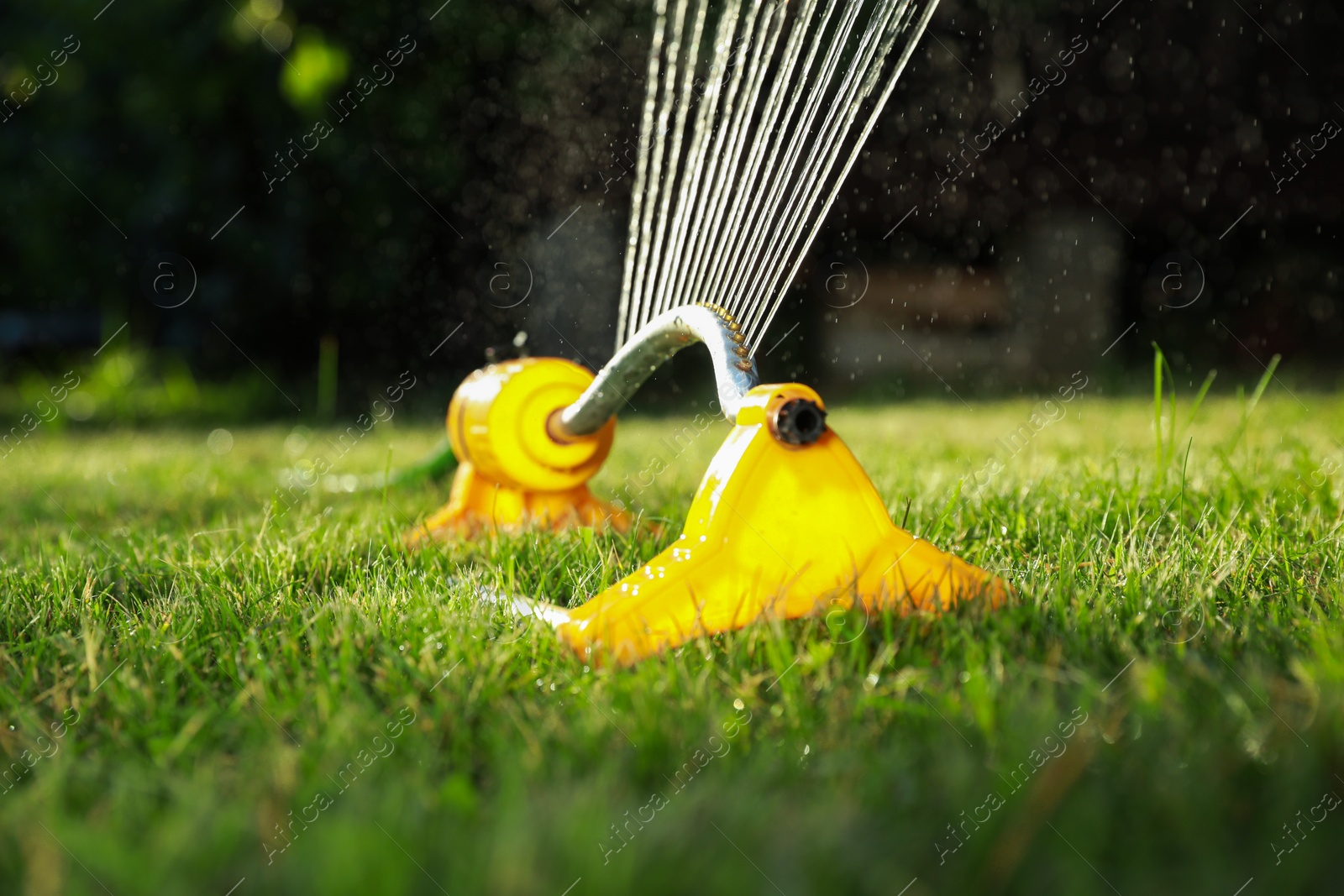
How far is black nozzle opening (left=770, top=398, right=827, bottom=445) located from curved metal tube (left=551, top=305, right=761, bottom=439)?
83 mm

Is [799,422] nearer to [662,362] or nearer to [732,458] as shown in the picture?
[732,458]

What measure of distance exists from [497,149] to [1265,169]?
5.75 meters

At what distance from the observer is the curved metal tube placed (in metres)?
1.31

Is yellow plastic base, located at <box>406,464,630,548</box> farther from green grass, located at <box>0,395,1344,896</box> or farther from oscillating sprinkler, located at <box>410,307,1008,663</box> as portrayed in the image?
oscillating sprinkler, located at <box>410,307,1008,663</box>

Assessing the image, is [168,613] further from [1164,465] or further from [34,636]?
[1164,465]

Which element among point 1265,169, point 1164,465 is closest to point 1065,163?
point 1265,169

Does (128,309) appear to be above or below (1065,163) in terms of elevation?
above

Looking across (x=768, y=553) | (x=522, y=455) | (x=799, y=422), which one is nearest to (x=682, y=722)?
(x=768, y=553)

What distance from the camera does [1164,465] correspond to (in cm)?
179

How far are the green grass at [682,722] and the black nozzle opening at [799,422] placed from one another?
223 millimetres

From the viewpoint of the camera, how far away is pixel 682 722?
3.02 feet

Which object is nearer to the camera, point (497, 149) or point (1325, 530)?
point (1325, 530)

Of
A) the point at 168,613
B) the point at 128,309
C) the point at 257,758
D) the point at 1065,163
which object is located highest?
the point at 128,309

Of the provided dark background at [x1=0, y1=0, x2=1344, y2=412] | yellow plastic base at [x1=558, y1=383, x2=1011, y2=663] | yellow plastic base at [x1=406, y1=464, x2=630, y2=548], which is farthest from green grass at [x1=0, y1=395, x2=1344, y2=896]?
dark background at [x1=0, y1=0, x2=1344, y2=412]
